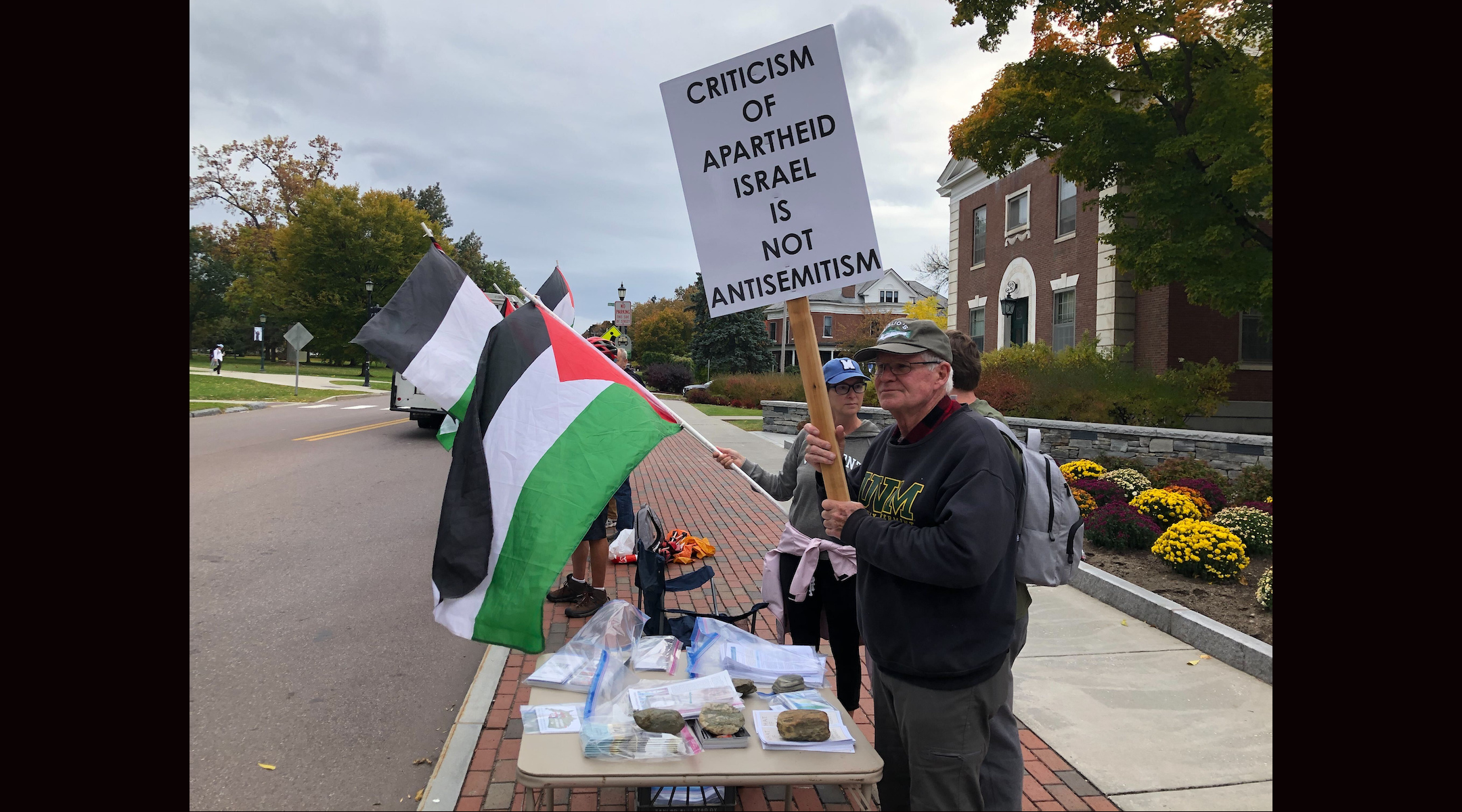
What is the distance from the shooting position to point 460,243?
285 feet

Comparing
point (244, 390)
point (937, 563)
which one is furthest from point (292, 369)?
point (937, 563)

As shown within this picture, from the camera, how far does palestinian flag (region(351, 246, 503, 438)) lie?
3611 millimetres

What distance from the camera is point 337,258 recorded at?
56.4 m

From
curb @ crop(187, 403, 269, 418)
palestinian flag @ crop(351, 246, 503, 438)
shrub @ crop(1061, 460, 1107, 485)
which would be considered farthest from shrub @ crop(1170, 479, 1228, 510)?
curb @ crop(187, 403, 269, 418)

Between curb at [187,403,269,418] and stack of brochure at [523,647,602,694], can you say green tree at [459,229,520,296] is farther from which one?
stack of brochure at [523,647,602,694]

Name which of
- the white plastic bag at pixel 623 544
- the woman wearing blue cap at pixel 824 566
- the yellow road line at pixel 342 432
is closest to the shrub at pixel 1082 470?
the white plastic bag at pixel 623 544

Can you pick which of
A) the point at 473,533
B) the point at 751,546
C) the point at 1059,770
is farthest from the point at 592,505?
the point at 751,546

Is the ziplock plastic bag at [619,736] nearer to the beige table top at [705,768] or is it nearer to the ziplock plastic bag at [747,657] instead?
the beige table top at [705,768]

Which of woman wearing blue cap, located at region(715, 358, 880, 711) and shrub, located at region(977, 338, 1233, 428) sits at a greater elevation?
shrub, located at region(977, 338, 1233, 428)

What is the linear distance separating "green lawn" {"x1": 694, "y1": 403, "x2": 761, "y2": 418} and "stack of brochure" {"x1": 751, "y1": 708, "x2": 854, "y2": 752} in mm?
23445

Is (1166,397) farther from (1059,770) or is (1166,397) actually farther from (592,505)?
(592,505)

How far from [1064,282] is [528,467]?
21.4m

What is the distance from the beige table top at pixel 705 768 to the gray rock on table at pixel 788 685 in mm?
371

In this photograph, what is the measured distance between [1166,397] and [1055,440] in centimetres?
241
